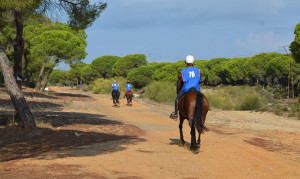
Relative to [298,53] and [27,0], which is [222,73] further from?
[27,0]

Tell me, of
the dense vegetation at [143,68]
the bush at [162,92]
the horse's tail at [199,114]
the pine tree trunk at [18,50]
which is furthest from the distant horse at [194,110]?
the bush at [162,92]

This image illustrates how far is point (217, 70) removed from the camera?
96625 mm

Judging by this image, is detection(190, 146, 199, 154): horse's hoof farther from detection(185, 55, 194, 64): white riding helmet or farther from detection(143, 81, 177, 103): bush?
detection(143, 81, 177, 103): bush

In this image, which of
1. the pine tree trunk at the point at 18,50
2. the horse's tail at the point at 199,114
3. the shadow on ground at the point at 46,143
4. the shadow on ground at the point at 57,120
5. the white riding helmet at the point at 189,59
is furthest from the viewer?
the shadow on ground at the point at 57,120

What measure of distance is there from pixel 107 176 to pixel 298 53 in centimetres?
3051

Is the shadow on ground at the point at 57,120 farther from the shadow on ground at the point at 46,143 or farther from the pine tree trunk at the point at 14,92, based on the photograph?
the shadow on ground at the point at 46,143

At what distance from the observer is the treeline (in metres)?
64.6

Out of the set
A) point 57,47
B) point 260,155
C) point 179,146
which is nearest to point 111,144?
point 179,146

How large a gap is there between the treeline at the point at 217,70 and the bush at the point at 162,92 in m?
14.4

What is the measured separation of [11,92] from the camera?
11914mm

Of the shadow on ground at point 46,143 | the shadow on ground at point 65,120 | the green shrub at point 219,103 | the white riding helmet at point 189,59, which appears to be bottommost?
the shadow on ground at point 46,143

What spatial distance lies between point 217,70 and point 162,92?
2484 inches

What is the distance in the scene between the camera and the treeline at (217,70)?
212ft

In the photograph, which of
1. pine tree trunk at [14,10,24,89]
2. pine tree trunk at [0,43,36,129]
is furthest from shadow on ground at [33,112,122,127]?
pine tree trunk at [14,10,24,89]
